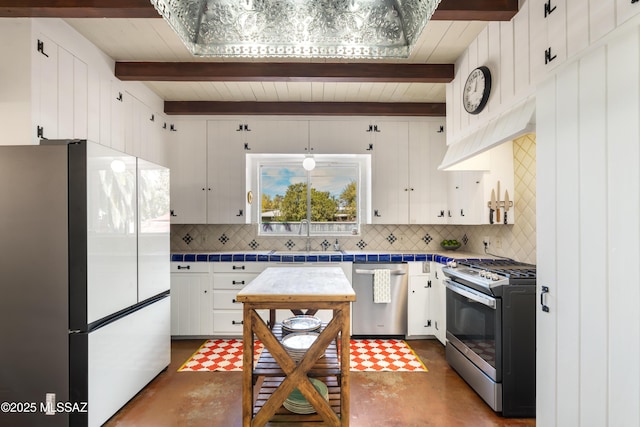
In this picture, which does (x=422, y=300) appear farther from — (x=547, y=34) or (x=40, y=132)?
(x=40, y=132)

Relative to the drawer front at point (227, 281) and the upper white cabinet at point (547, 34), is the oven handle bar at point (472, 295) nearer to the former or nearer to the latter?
the upper white cabinet at point (547, 34)

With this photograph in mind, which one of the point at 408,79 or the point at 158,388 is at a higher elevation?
the point at 408,79

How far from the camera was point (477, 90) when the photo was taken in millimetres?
2592

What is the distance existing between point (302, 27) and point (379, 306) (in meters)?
3.34

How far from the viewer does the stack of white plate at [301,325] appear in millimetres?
2268

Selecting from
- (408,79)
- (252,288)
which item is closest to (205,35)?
(252,288)

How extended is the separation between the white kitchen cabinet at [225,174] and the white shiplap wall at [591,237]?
3248 mm

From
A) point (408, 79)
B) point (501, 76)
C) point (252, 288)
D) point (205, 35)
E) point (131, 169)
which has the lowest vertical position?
point (252, 288)

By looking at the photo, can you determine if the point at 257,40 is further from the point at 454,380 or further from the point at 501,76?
the point at 454,380

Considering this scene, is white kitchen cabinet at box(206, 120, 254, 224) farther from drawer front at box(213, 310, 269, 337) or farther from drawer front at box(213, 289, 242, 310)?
drawer front at box(213, 310, 269, 337)

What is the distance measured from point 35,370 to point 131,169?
1.38 m

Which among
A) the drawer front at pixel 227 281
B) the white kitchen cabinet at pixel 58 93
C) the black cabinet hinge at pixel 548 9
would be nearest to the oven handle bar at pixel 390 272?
the drawer front at pixel 227 281

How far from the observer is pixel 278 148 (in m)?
4.30

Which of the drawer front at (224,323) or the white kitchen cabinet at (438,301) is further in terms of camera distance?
the drawer front at (224,323)
